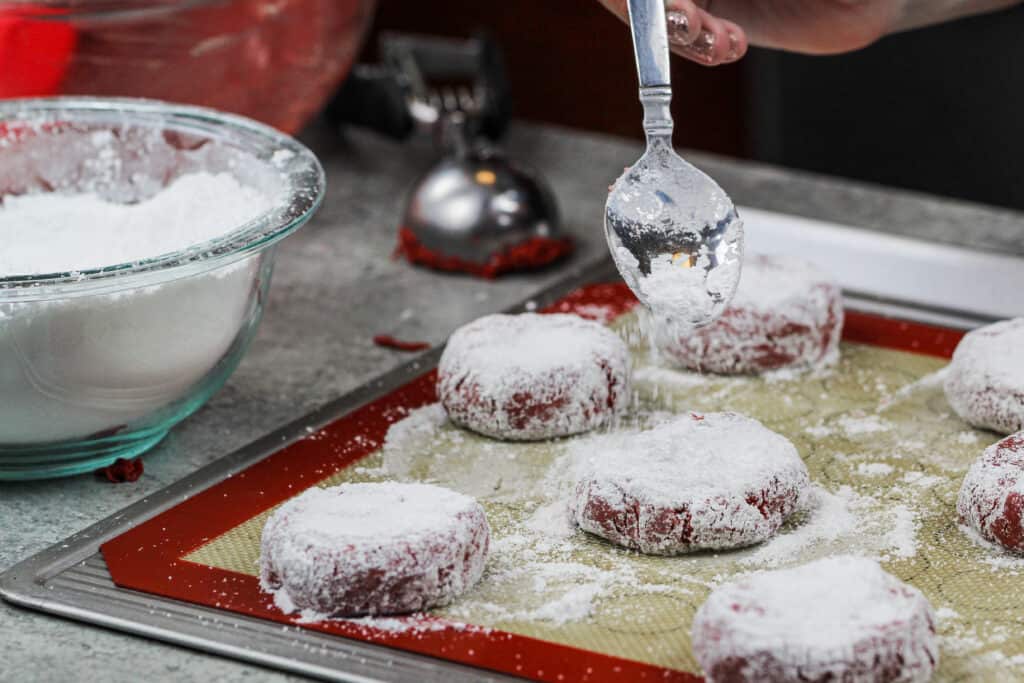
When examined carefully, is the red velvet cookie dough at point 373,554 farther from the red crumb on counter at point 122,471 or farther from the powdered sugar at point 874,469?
the powdered sugar at point 874,469

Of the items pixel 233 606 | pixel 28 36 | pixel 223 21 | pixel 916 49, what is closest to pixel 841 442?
pixel 233 606

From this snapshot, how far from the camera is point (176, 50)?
167cm

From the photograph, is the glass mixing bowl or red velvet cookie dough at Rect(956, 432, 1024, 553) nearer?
red velvet cookie dough at Rect(956, 432, 1024, 553)

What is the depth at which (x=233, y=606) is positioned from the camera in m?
0.99

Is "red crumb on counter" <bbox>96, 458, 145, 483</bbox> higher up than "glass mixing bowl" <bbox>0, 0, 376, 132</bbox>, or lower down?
lower down

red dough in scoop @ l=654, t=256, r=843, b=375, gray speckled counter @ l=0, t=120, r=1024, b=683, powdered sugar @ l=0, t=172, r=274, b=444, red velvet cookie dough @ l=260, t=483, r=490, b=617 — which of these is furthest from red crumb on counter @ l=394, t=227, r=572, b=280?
red velvet cookie dough @ l=260, t=483, r=490, b=617

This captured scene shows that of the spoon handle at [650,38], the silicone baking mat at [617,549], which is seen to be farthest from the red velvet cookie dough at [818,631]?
→ the spoon handle at [650,38]

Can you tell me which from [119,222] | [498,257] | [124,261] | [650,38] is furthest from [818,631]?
[498,257]

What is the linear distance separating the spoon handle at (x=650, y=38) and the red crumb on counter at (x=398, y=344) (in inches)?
17.8

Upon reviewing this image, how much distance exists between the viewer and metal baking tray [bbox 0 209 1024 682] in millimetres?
934

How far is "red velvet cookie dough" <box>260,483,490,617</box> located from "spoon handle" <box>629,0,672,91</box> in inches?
15.0

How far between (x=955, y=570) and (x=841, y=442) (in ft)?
0.78

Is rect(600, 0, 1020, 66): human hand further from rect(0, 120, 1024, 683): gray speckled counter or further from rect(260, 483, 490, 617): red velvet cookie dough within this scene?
rect(260, 483, 490, 617): red velvet cookie dough

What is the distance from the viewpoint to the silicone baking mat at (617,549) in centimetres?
95
